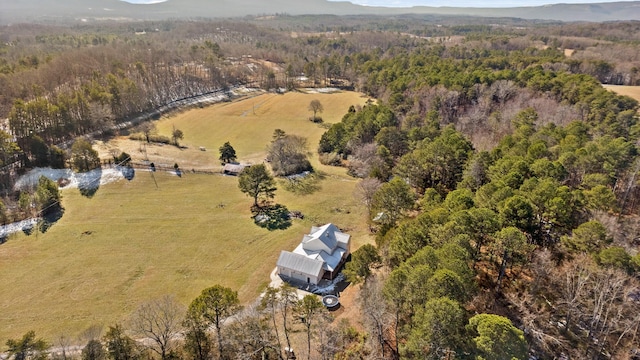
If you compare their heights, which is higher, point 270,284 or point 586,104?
point 586,104

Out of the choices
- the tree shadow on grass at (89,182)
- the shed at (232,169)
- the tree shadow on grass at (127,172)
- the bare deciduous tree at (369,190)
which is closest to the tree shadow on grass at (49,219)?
the tree shadow on grass at (89,182)

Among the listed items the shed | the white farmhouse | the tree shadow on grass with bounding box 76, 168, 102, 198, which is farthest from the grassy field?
the white farmhouse

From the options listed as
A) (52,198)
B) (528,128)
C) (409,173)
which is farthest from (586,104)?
(52,198)

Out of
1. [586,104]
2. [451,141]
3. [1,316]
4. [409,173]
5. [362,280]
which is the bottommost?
[1,316]

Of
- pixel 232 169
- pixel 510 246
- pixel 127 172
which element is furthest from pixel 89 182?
pixel 510 246

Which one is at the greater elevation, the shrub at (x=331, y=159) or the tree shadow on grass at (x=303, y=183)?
the shrub at (x=331, y=159)

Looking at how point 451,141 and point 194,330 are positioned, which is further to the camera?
point 451,141

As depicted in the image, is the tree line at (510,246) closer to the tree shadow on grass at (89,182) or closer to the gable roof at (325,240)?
the gable roof at (325,240)

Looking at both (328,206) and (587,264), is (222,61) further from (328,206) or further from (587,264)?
(587,264)
